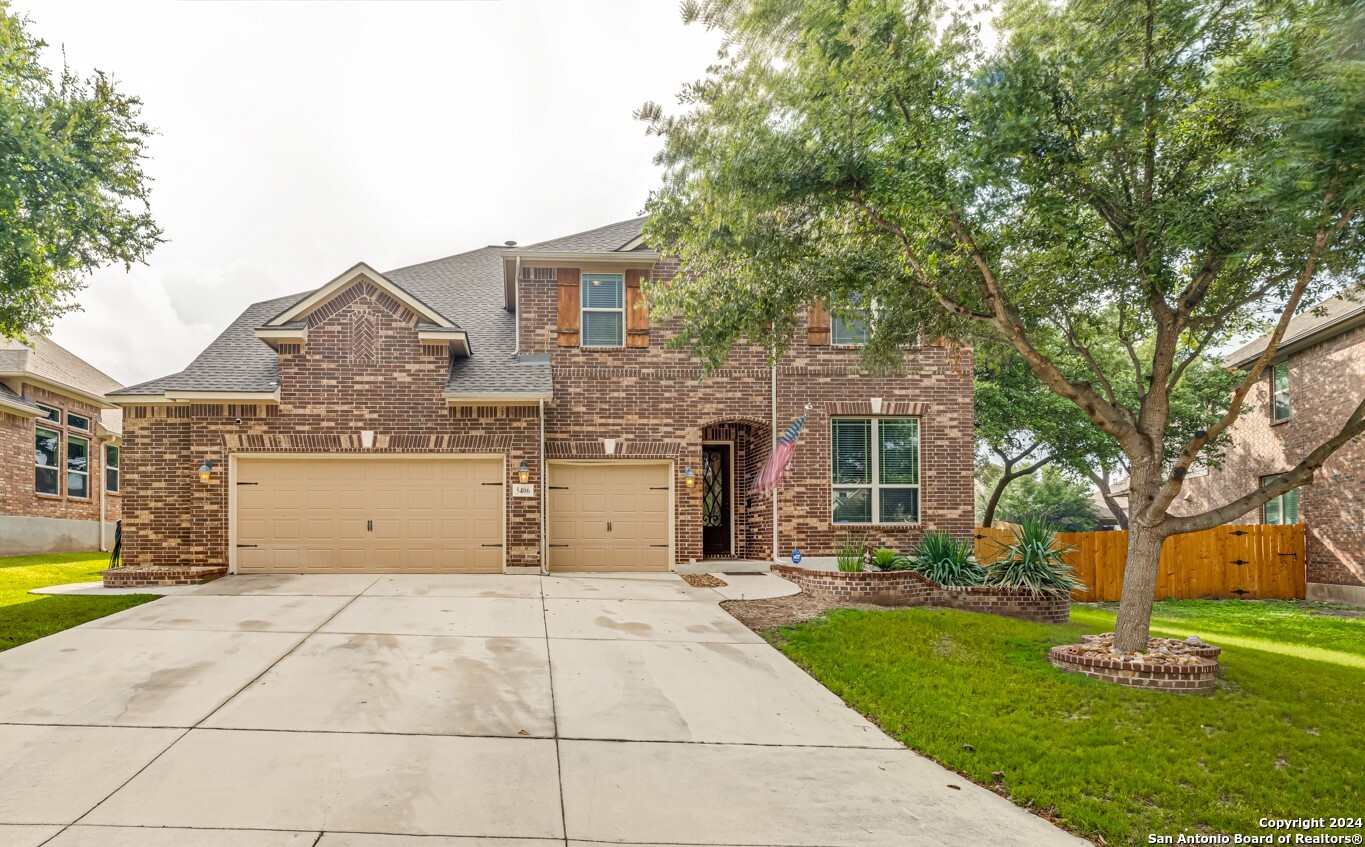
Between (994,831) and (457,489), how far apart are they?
36.6ft

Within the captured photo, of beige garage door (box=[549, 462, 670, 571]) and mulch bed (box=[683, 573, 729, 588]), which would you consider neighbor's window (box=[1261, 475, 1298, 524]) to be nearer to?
mulch bed (box=[683, 573, 729, 588])

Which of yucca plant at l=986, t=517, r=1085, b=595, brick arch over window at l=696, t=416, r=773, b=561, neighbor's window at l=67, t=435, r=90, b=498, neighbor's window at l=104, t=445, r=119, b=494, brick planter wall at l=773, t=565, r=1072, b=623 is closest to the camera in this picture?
brick planter wall at l=773, t=565, r=1072, b=623

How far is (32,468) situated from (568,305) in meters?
16.8

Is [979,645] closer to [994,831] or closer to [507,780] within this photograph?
[994,831]

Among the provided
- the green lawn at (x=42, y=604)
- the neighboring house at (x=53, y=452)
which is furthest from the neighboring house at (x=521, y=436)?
the neighboring house at (x=53, y=452)

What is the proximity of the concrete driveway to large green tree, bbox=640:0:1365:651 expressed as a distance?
4.26 meters

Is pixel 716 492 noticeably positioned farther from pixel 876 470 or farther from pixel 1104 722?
pixel 1104 722

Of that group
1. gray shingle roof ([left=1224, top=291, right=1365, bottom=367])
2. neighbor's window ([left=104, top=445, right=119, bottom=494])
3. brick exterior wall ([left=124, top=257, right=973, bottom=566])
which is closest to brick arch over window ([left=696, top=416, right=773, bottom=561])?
brick exterior wall ([left=124, top=257, right=973, bottom=566])

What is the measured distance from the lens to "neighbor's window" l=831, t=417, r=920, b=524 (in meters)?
15.2

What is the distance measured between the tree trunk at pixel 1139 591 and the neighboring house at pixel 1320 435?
10.3 metres

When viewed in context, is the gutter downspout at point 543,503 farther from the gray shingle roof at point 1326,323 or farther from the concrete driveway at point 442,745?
the gray shingle roof at point 1326,323

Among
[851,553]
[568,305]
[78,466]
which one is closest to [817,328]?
[851,553]

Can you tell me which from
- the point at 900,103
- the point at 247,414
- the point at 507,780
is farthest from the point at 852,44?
the point at 247,414

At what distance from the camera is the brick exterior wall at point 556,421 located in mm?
13680
